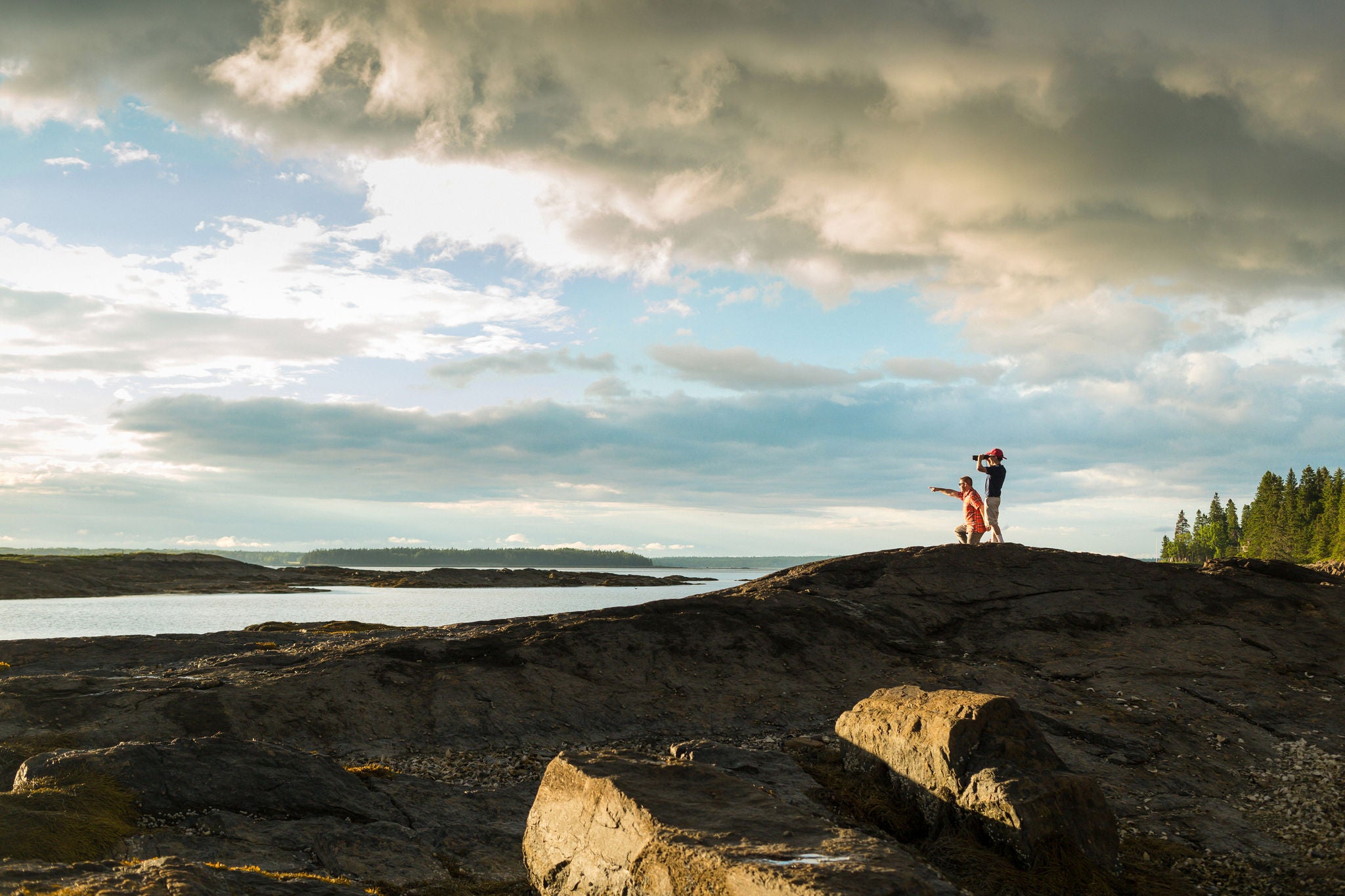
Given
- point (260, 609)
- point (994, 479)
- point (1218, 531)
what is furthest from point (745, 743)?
point (1218, 531)

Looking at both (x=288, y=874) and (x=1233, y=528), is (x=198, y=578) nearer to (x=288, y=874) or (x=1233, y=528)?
(x=288, y=874)

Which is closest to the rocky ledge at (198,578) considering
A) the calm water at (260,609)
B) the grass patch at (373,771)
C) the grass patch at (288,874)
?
the calm water at (260,609)

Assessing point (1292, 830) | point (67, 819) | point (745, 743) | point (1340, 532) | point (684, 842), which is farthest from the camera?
point (1340, 532)

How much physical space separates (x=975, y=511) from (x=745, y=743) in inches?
476

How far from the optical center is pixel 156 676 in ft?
45.8

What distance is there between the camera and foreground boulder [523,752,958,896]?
5422 millimetres

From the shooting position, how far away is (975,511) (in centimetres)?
2175

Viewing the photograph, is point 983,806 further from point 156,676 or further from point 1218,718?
point 156,676

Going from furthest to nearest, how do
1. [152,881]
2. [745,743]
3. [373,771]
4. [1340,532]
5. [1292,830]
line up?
[1340,532]
[745,743]
[373,771]
[1292,830]
[152,881]

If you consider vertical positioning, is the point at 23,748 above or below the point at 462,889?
above

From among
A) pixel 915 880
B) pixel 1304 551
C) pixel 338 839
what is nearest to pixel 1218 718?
pixel 915 880

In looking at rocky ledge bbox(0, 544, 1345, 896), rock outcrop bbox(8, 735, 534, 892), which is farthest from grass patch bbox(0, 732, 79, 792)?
rock outcrop bbox(8, 735, 534, 892)

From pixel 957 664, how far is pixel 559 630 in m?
7.67

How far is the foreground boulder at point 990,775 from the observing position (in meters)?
8.07
